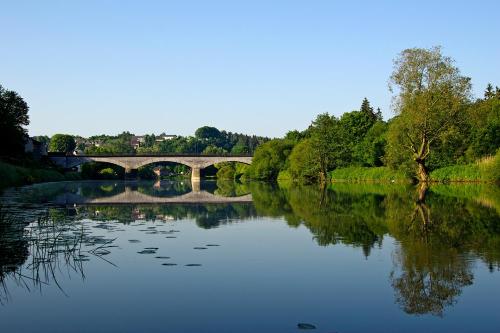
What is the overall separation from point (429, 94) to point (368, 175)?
23065 mm

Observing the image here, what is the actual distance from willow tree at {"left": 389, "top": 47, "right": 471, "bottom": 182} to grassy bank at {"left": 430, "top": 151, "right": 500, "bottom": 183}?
4.99m

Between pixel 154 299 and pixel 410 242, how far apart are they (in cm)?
911

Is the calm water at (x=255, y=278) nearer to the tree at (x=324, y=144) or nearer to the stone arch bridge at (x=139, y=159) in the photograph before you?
the tree at (x=324, y=144)

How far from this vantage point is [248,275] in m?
12.1

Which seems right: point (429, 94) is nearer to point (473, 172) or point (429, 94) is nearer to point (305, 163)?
point (473, 172)

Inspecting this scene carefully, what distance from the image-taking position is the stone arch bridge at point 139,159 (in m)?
132

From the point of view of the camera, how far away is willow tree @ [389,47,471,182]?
58.5 m

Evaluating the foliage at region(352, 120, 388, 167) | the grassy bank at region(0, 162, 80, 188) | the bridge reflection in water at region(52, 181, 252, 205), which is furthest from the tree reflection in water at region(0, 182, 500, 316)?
the foliage at region(352, 120, 388, 167)

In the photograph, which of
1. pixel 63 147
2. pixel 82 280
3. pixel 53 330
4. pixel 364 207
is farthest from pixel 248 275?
pixel 63 147

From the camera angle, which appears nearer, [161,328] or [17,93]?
[161,328]

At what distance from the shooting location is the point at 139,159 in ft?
454

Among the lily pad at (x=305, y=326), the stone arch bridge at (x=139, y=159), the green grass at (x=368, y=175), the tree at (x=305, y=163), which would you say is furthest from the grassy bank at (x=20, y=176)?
the lily pad at (x=305, y=326)

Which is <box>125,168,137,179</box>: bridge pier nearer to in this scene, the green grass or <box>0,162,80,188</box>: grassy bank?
<box>0,162,80,188</box>: grassy bank

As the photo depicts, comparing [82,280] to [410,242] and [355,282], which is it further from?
[410,242]
